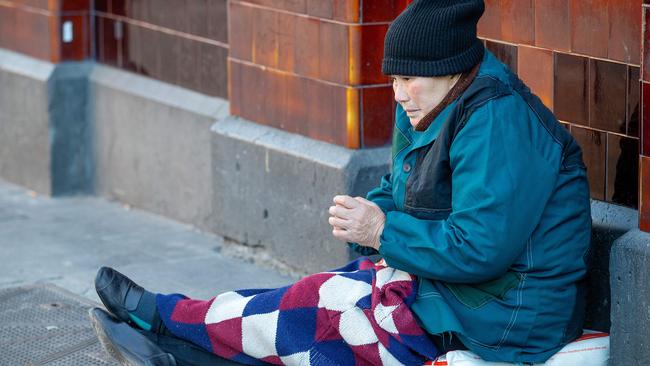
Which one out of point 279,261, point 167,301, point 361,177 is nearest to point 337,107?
point 361,177

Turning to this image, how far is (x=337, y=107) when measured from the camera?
5320mm

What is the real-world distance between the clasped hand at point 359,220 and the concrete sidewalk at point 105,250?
1.73 m

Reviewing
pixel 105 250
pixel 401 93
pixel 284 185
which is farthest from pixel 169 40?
pixel 401 93

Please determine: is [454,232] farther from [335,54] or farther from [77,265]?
[77,265]

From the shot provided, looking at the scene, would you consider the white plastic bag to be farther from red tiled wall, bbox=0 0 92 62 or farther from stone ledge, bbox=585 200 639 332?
red tiled wall, bbox=0 0 92 62

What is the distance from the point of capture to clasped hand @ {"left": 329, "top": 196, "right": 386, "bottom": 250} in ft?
12.5

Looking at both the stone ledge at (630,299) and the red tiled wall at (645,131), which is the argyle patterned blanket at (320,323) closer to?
the stone ledge at (630,299)

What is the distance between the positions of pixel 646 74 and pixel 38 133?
14.6 ft

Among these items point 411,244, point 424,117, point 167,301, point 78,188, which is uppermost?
point 424,117

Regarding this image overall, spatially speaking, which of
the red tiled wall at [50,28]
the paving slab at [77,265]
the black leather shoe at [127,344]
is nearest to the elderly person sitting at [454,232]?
the black leather shoe at [127,344]

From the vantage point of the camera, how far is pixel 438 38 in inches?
145

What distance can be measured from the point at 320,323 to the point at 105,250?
2580 mm

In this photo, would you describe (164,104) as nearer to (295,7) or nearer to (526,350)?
(295,7)

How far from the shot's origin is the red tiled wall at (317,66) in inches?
206
